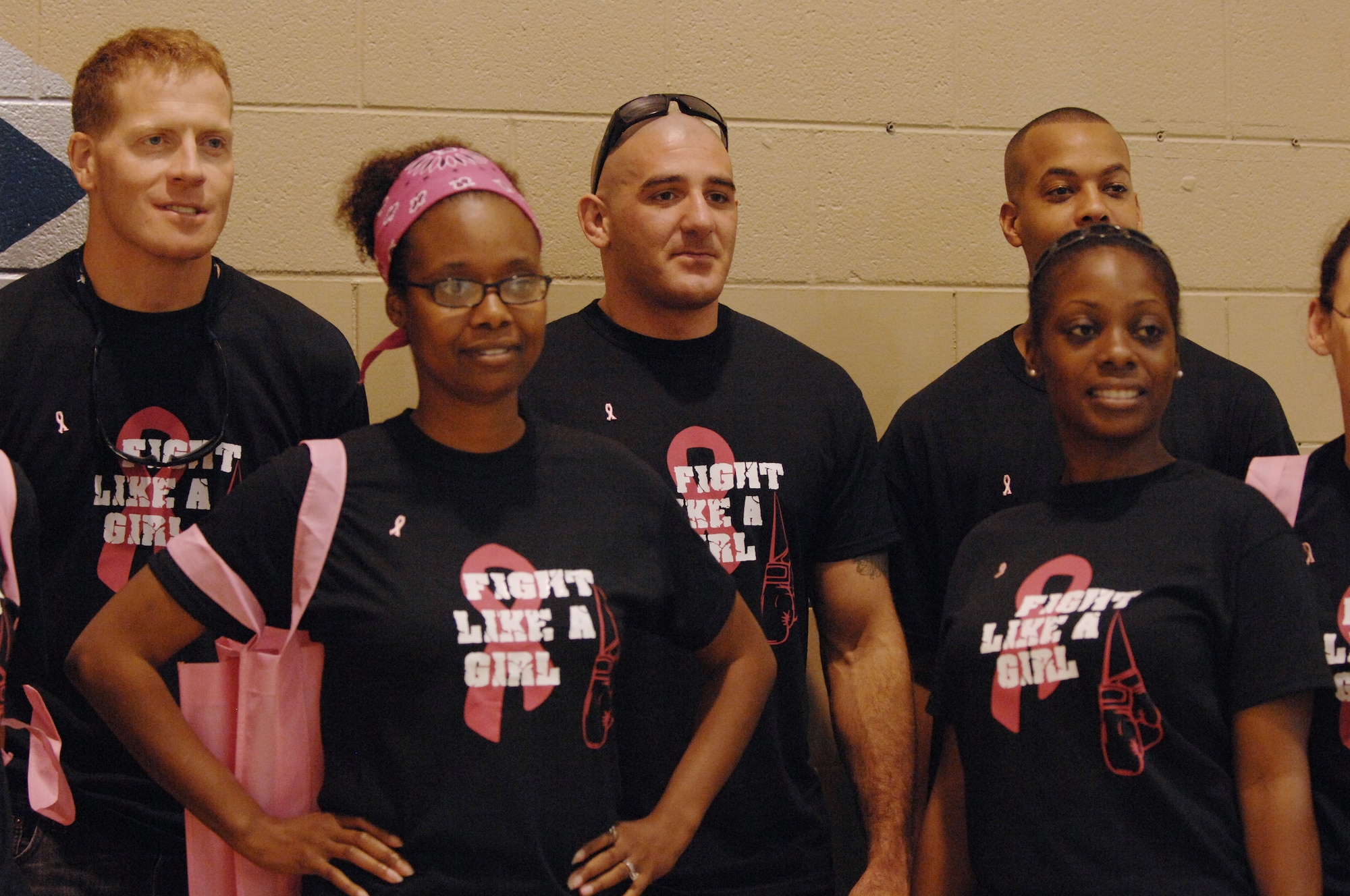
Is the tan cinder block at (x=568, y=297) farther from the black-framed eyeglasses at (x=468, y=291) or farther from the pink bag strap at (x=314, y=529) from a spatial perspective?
the pink bag strap at (x=314, y=529)

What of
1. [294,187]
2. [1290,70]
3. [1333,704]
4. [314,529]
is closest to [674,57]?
[294,187]

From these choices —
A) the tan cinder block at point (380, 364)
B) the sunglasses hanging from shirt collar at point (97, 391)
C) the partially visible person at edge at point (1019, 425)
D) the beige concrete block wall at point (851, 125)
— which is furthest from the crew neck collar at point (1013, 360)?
the sunglasses hanging from shirt collar at point (97, 391)

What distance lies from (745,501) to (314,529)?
0.77 metres

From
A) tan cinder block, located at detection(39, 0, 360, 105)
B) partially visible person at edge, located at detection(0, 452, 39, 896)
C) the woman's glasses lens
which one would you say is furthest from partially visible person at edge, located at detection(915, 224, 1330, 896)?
tan cinder block, located at detection(39, 0, 360, 105)

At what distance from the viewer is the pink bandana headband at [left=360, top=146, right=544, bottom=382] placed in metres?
1.79

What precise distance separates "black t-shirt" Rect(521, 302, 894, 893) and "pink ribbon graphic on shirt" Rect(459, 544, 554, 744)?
426mm

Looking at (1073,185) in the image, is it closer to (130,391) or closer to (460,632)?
(460,632)

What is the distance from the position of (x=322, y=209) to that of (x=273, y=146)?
0.53ft

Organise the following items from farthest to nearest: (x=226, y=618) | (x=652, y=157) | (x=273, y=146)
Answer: (x=273, y=146) < (x=652, y=157) < (x=226, y=618)

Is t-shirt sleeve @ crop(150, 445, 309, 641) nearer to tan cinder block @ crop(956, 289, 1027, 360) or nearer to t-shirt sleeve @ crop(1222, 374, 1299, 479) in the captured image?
t-shirt sleeve @ crop(1222, 374, 1299, 479)

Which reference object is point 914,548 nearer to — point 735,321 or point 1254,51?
point 735,321

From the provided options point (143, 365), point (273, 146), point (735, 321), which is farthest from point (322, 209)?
point (735, 321)

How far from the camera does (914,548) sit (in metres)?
2.45

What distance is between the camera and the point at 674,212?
2.34 metres
